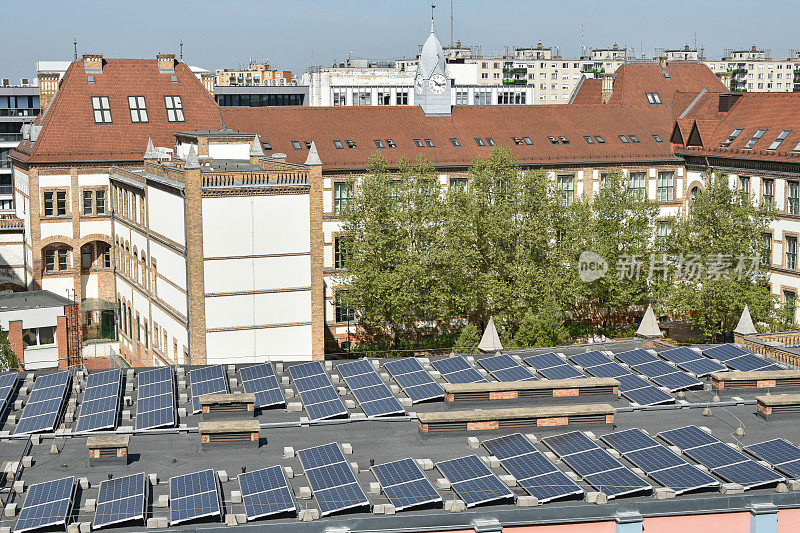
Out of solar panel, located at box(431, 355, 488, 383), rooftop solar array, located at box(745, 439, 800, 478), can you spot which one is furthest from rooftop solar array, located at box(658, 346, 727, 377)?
rooftop solar array, located at box(745, 439, 800, 478)

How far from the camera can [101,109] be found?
256ft

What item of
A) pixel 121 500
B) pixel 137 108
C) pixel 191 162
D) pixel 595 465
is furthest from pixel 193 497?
pixel 137 108

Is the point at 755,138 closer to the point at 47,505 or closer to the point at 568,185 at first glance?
the point at 568,185

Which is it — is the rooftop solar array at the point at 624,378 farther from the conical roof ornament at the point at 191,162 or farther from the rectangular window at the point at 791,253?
the rectangular window at the point at 791,253

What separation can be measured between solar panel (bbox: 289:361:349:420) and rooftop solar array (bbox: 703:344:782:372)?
13409 millimetres

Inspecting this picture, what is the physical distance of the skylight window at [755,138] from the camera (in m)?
75.8

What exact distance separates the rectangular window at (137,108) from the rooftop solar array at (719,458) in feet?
194

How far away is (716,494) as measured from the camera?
78.1 ft

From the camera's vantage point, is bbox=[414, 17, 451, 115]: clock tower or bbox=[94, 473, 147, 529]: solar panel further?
bbox=[414, 17, 451, 115]: clock tower

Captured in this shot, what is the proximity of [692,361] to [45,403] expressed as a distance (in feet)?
68.1

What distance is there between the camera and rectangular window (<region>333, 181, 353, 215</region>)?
72.7 metres

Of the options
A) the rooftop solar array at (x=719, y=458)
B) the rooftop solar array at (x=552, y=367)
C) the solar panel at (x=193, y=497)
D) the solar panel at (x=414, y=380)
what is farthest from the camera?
the rooftop solar array at (x=552, y=367)

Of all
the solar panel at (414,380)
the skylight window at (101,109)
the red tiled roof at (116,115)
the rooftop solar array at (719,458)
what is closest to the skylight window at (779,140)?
the red tiled roof at (116,115)

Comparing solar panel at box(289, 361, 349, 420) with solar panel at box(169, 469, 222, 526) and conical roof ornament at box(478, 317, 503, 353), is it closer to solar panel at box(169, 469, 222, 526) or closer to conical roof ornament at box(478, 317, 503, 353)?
solar panel at box(169, 469, 222, 526)
